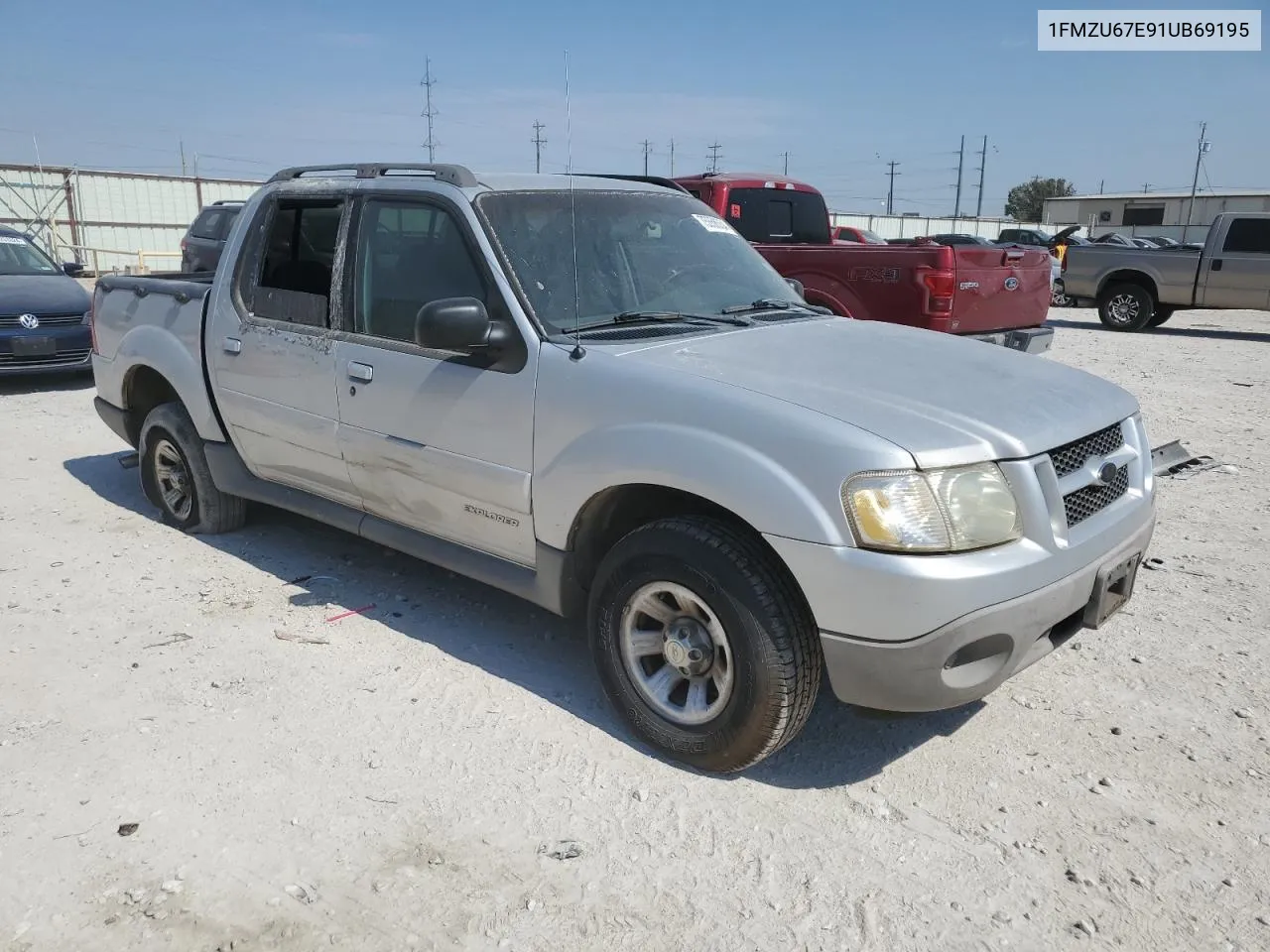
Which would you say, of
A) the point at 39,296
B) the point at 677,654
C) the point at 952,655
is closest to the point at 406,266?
Result: the point at 677,654

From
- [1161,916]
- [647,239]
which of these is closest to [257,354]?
[647,239]

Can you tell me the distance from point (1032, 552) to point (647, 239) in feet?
6.78

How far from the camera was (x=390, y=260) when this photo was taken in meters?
4.14

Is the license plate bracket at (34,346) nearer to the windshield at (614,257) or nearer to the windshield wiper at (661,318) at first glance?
the windshield at (614,257)

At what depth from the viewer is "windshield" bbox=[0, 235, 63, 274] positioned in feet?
35.4

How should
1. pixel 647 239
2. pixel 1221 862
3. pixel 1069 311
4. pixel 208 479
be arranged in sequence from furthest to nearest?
pixel 1069 311 → pixel 208 479 → pixel 647 239 → pixel 1221 862

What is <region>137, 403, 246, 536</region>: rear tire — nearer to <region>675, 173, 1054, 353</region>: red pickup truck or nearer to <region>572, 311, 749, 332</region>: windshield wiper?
<region>572, 311, 749, 332</region>: windshield wiper

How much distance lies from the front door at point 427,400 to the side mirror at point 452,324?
19 cm

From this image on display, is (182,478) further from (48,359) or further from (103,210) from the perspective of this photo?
(103,210)

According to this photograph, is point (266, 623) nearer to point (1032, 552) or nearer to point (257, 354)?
point (257, 354)

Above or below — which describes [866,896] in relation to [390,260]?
below

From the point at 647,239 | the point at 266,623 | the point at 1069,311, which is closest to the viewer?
the point at 647,239

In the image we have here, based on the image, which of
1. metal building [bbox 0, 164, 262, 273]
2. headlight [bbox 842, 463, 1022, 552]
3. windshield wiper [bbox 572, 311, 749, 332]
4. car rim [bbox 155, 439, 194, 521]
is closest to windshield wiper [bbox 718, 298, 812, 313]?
windshield wiper [bbox 572, 311, 749, 332]

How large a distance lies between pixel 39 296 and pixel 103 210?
17.2m
